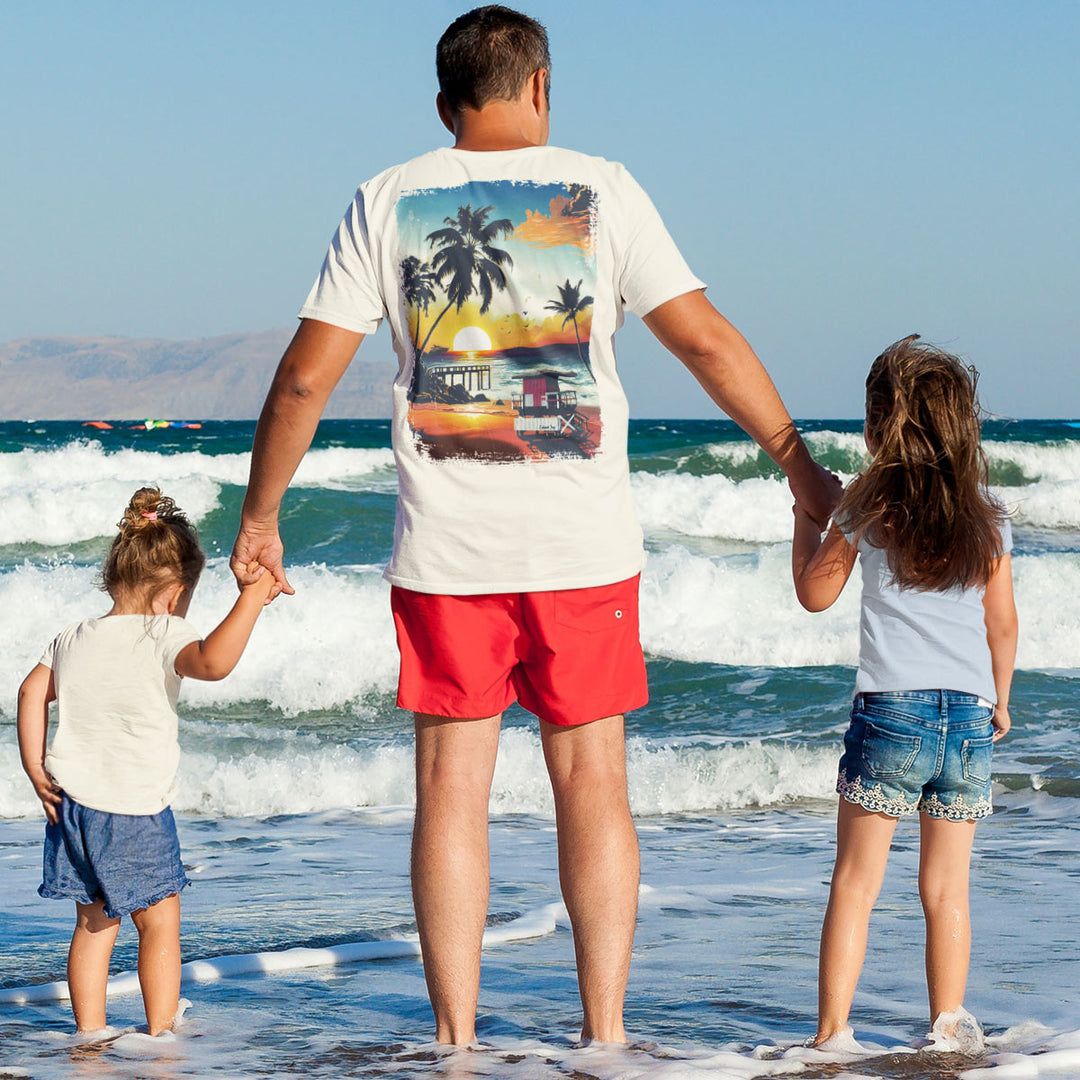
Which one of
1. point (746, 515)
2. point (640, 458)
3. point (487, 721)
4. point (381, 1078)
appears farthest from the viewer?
point (640, 458)

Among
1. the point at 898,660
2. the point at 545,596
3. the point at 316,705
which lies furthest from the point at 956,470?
the point at 316,705

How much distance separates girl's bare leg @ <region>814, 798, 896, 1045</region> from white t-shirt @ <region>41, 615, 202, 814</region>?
1394 mm

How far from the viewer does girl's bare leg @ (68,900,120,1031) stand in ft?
8.61

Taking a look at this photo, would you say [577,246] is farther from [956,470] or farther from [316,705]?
[316,705]

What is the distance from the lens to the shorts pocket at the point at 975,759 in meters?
2.43

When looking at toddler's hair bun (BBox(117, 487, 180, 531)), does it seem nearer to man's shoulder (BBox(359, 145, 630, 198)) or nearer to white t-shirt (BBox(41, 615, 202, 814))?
white t-shirt (BBox(41, 615, 202, 814))

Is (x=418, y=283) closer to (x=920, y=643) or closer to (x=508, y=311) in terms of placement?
(x=508, y=311)

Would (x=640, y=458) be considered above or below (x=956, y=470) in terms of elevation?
above

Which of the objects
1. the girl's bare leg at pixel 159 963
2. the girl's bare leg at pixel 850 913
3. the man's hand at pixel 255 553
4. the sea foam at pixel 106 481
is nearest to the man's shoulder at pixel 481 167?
the man's hand at pixel 255 553

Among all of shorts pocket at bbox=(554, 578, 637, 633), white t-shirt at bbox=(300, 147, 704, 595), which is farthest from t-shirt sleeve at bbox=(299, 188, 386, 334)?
shorts pocket at bbox=(554, 578, 637, 633)

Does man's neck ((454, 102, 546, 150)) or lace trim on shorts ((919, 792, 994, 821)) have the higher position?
man's neck ((454, 102, 546, 150))

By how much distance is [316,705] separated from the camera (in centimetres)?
852

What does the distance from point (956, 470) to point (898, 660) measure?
0.38 metres

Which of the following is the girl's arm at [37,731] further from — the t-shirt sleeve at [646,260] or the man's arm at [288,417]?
the t-shirt sleeve at [646,260]
